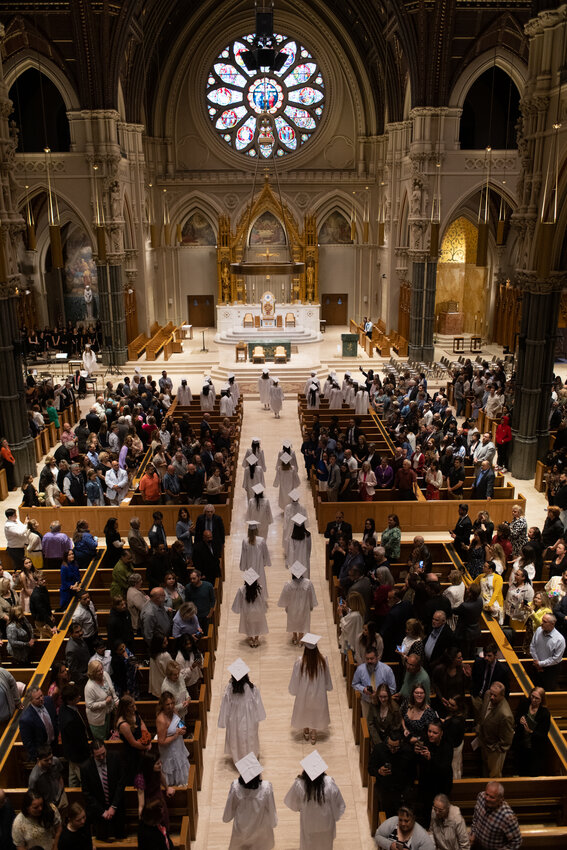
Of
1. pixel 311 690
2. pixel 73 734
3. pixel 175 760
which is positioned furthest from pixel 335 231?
pixel 73 734

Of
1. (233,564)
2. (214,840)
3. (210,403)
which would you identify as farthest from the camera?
(210,403)

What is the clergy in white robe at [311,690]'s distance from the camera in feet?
25.7

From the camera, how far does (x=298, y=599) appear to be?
31.7ft

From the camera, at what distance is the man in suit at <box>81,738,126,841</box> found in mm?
6293

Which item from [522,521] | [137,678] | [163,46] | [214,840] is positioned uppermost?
[163,46]

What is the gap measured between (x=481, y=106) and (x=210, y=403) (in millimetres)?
18110

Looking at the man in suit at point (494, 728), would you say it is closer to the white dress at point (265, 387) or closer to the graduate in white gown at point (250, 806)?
the graduate in white gown at point (250, 806)

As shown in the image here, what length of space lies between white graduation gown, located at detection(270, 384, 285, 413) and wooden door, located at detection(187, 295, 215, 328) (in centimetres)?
1730

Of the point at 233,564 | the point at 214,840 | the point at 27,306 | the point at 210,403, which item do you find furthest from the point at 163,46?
the point at 214,840

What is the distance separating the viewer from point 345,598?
31.0 ft

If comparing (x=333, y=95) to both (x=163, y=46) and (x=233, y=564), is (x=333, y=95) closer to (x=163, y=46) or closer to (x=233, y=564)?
(x=163, y=46)

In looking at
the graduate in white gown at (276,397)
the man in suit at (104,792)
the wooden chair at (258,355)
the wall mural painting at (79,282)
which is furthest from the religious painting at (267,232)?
the man in suit at (104,792)

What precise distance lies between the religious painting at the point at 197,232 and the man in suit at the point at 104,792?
32157mm

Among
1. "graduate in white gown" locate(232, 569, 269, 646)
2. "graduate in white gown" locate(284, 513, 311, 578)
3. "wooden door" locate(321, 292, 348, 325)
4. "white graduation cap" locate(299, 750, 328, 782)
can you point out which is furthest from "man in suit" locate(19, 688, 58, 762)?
"wooden door" locate(321, 292, 348, 325)
